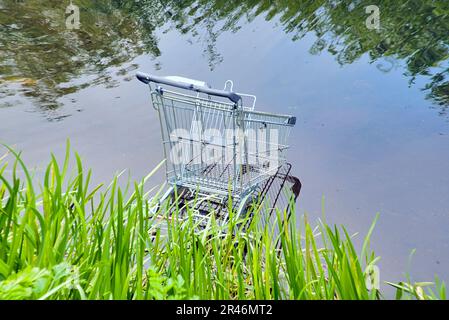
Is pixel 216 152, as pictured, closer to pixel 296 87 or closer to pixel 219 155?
pixel 219 155

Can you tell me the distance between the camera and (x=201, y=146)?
2758mm

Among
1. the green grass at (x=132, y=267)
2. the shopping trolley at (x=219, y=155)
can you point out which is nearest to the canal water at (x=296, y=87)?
the shopping trolley at (x=219, y=155)

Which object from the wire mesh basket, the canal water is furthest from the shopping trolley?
the canal water

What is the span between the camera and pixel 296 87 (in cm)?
447

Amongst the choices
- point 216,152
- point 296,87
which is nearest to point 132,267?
point 216,152

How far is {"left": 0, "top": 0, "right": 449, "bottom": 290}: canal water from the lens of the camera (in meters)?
2.97

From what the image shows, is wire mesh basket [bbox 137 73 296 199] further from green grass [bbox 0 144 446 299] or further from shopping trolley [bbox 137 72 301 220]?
green grass [bbox 0 144 446 299]

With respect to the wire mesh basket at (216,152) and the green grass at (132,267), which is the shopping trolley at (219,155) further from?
the green grass at (132,267)

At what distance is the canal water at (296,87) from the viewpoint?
2967 mm

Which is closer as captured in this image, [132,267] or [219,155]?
[132,267]

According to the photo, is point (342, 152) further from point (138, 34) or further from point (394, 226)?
point (138, 34)

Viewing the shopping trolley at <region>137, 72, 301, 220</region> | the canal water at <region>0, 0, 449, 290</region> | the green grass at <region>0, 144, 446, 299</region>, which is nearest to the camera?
the green grass at <region>0, 144, 446, 299</region>

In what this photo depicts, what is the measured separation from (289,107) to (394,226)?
5.79 ft
